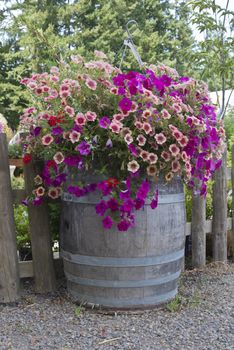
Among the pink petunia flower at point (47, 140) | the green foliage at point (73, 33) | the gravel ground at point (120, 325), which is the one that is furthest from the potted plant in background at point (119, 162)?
the green foliage at point (73, 33)

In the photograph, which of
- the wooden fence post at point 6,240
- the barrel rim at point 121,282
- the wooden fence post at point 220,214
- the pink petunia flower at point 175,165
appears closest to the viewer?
the pink petunia flower at point 175,165

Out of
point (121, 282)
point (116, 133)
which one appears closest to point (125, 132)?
point (116, 133)

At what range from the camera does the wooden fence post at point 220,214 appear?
11.7 ft

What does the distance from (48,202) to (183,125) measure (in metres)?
1.07

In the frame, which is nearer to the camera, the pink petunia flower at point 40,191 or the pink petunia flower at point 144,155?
the pink petunia flower at point 144,155

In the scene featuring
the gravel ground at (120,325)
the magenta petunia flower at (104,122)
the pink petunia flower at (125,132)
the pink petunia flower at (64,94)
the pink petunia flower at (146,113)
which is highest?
the pink petunia flower at (64,94)

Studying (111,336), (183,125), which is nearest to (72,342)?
(111,336)

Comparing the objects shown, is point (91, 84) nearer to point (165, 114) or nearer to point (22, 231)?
point (165, 114)

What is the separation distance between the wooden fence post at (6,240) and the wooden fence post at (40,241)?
130 millimetres

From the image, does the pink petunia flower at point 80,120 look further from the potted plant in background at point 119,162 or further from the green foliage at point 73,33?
the green foliage at point 73,33

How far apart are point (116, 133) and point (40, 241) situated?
3.23 feet

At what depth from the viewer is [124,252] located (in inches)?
96.8

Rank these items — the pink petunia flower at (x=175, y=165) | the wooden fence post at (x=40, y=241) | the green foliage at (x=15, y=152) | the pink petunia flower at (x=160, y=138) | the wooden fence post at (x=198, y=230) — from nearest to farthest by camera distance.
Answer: the pink petunia flower at (x=160, y=138), the pink petunia flower at (x=175, y=165), the wooden fence post at (x=40, y=241), the green foliage at (x=15, y=152), the wooden fence post at (x=198, y=230)

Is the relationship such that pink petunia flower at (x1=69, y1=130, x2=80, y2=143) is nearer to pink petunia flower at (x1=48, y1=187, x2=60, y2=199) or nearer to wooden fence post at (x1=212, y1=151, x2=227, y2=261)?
pink petunia flower at (x1=48, y1=187, x2=60, y2=199)
